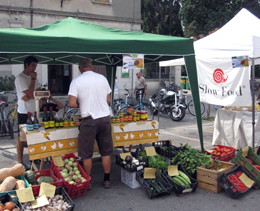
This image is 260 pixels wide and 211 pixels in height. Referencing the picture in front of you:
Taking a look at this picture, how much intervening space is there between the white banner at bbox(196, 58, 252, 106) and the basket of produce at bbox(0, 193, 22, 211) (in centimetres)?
440

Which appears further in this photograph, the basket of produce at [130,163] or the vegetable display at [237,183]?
the basket of produce at [130,163]

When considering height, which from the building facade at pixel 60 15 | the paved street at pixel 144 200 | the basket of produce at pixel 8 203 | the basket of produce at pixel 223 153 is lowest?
the paved street at pixel 144 200

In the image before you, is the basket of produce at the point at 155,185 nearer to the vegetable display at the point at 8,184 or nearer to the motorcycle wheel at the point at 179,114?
the vegetable display at the point at 8,184

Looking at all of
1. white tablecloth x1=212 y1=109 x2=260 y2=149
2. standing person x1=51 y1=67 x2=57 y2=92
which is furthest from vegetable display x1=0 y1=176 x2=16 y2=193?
standing person x1=51 y1=67 x2=57 y2=92

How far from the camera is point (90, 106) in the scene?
3.88 meters

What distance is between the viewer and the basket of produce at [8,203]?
3045mm

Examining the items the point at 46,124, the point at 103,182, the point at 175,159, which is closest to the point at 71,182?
the point at 103,182

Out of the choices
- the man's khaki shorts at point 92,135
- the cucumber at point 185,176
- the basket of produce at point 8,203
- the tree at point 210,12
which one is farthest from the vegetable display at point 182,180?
the tree at point 210,12

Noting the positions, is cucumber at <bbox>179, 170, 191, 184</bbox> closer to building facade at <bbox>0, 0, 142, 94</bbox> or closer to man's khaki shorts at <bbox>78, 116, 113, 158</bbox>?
man's khaki shorts at <bbox>78, 116, 113, 158</bbox>

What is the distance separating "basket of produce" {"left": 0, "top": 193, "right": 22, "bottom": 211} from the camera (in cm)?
304

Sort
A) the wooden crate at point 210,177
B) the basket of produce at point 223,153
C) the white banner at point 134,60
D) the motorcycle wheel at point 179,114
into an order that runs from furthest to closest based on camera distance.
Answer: the motorcycle wheel at point 179,114, the basket of produce at point 223,153, the white banner at point 134,60, the wooden crate at point 210,177

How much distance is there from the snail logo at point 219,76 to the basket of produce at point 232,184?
8.10 feet

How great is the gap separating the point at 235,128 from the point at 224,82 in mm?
1024

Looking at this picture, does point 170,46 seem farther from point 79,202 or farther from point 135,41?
point 79,202
